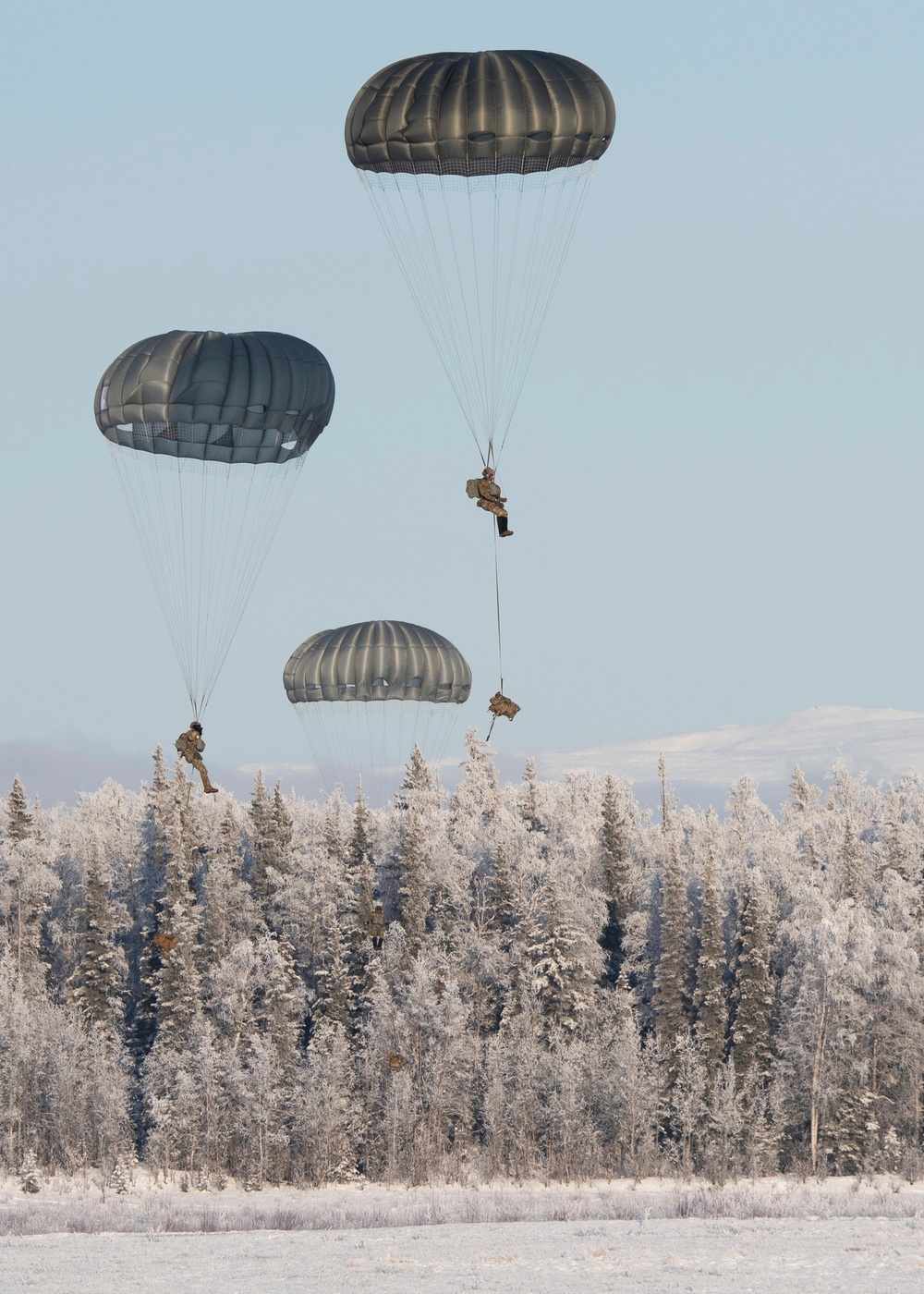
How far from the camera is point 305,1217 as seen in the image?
53.8 metres

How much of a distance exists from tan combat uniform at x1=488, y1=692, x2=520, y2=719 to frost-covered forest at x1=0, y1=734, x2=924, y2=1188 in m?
21.4

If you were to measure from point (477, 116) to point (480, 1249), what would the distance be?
23740 millimetres

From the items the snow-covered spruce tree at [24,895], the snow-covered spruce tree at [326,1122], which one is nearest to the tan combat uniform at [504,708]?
the snow-covered spruce tree at [326,1122]

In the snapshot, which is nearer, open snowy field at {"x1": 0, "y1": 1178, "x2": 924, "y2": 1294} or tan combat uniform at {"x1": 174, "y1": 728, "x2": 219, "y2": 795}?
open snowy field at {"x1": 0, "y1": 1178, "x2": 924, "y2": 1294}

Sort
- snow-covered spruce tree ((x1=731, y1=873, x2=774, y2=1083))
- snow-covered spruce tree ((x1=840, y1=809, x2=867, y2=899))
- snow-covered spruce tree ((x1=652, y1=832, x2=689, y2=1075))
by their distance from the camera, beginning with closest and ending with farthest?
snow-covered spruce tree ((x1=731, y1=873, x2=774, y2=1083)) < snow-covered spruce tree ((x1=652, y1=832, x2=689, y2=1075)) < snow-covered spruce tree ((x1=840, y1=809, x2=867, y2=899))

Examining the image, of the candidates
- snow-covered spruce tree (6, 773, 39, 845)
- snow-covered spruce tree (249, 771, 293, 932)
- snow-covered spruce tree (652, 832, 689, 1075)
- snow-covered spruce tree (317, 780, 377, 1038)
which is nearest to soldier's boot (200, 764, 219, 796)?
snow-covered spruce tree (317, 780, 377, 1038)

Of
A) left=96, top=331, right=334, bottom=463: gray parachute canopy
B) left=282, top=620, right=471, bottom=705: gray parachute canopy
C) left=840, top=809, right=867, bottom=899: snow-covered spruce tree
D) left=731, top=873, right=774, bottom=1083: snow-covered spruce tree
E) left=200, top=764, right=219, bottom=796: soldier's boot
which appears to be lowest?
left=731, top=873, right=774, bottom=1083: snow-covered spruce tree

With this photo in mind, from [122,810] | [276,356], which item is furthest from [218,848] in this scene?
[276,356]

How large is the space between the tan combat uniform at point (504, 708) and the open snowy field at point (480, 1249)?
11137 mm

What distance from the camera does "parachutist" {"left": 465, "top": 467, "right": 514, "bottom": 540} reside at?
145 feet

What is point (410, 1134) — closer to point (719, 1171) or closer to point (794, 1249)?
point (719, 1171)

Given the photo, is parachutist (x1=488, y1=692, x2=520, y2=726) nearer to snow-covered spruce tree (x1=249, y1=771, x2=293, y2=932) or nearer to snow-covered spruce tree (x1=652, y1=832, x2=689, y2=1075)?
snow-covered spruce tree (x1=652, y1=832, x2=689, y2=1075)

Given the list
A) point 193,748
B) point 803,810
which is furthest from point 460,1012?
point 803,810

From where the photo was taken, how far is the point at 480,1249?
43.4m
